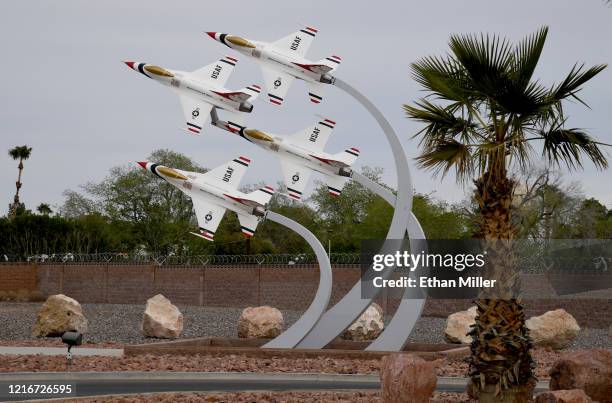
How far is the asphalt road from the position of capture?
53.6 ft

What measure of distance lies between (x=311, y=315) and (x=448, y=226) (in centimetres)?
3955

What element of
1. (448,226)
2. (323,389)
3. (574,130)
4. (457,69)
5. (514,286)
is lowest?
Answer: (323,389)

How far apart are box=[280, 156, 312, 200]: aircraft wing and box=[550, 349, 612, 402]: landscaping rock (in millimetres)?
13611

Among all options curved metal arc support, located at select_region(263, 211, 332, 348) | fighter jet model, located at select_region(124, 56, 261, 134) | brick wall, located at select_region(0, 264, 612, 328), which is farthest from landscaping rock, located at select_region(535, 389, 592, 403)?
brick wall, located at select_region(0, 264, 612, 328)

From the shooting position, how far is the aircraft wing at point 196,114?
2830 centimetres

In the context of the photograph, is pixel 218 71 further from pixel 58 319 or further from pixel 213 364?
pixel 213 364

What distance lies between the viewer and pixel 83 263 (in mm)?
52000

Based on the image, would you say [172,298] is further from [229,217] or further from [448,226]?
[229,217]

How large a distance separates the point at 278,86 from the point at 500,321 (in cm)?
1663

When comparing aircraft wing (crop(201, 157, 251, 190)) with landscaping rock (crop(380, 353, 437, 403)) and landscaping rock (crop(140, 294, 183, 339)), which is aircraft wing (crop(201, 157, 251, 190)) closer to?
landscaping rock (crop(140, 294, 183, 339))

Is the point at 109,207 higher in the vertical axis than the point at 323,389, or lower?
higher

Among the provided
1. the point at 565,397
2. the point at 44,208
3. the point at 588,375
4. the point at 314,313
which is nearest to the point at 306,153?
the point at 314,313

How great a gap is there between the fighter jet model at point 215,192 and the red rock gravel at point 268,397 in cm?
1091

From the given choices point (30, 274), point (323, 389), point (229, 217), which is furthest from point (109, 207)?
point (323, 389)
